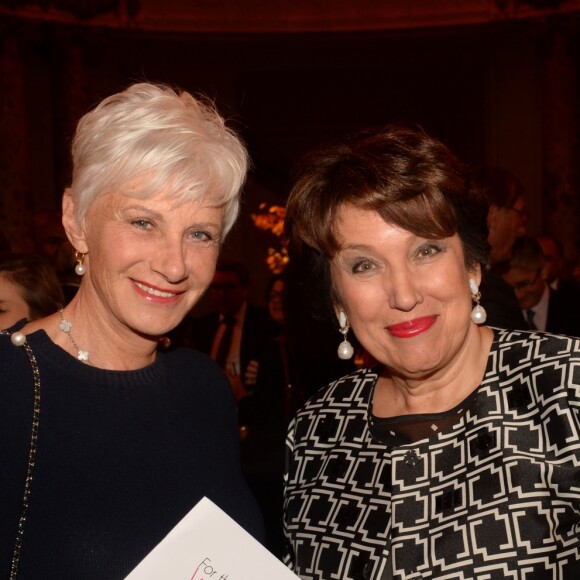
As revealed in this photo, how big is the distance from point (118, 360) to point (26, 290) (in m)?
1.47

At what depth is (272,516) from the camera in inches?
124

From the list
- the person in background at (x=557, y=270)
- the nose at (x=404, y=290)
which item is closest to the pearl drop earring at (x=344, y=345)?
the nose at (x=404, y=290)

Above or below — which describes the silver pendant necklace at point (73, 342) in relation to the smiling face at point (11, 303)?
above

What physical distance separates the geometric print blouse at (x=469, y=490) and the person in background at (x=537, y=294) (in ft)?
10.1

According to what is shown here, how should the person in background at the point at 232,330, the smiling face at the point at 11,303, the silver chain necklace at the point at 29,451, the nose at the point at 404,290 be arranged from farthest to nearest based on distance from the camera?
the person in background at the point at 232,330, the smiling face at the point at 11,303, the nose at the point at 404,290, the silver chain necklace at the point at 29,451

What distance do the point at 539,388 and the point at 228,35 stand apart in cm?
1070

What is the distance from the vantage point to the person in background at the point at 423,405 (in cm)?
204

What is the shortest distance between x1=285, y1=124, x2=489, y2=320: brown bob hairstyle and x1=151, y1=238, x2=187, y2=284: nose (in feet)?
1.44

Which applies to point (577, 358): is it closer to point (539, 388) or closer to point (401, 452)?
point (539, 388)

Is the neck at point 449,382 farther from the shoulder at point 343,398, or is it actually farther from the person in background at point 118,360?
the person in background at point 118,360

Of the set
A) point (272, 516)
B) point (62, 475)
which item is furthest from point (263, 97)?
point (62, 475)

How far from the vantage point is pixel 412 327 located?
7.47ft

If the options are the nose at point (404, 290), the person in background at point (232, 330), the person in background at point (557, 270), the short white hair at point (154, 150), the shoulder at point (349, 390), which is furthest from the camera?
the person in background at point (232, 330)

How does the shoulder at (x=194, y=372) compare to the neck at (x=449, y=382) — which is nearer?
the neck at (x=449, y=382)
